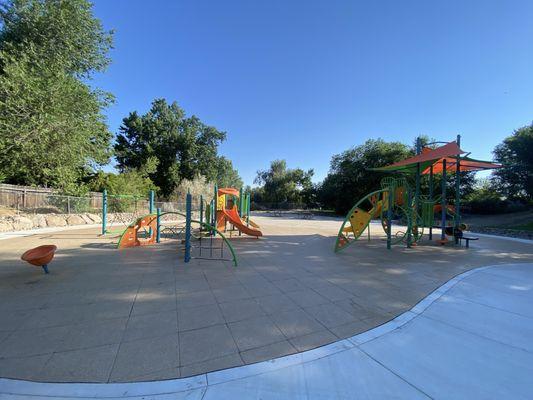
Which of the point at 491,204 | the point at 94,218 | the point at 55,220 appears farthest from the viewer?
the point at 491,204

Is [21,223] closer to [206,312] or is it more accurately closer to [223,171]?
[206,312]

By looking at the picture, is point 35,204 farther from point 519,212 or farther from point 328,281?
point 519,212

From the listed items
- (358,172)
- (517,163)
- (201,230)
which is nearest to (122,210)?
(201,230)

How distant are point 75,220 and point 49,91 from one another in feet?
23.8

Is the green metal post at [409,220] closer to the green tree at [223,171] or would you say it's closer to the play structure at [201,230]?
the play structure at [201,230]

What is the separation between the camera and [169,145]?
126 feet

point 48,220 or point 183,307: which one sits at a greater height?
point 48,220

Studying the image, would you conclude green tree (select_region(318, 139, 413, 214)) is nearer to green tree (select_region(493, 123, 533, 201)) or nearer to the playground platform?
green tree (select_region(493, 123, 533, 201))

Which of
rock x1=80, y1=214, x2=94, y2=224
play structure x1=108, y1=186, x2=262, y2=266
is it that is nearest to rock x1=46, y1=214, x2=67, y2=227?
rock x1=80, y1=214, x2=94, y2=224

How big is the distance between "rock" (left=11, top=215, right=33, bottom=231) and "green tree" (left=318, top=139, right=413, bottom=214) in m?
34.4

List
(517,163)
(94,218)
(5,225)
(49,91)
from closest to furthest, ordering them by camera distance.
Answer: (5,225), (49,91), (94,218), (517,163)

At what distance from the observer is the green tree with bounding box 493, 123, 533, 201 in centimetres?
2488

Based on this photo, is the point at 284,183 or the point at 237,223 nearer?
the point at 237,223

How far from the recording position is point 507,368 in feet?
8.50
